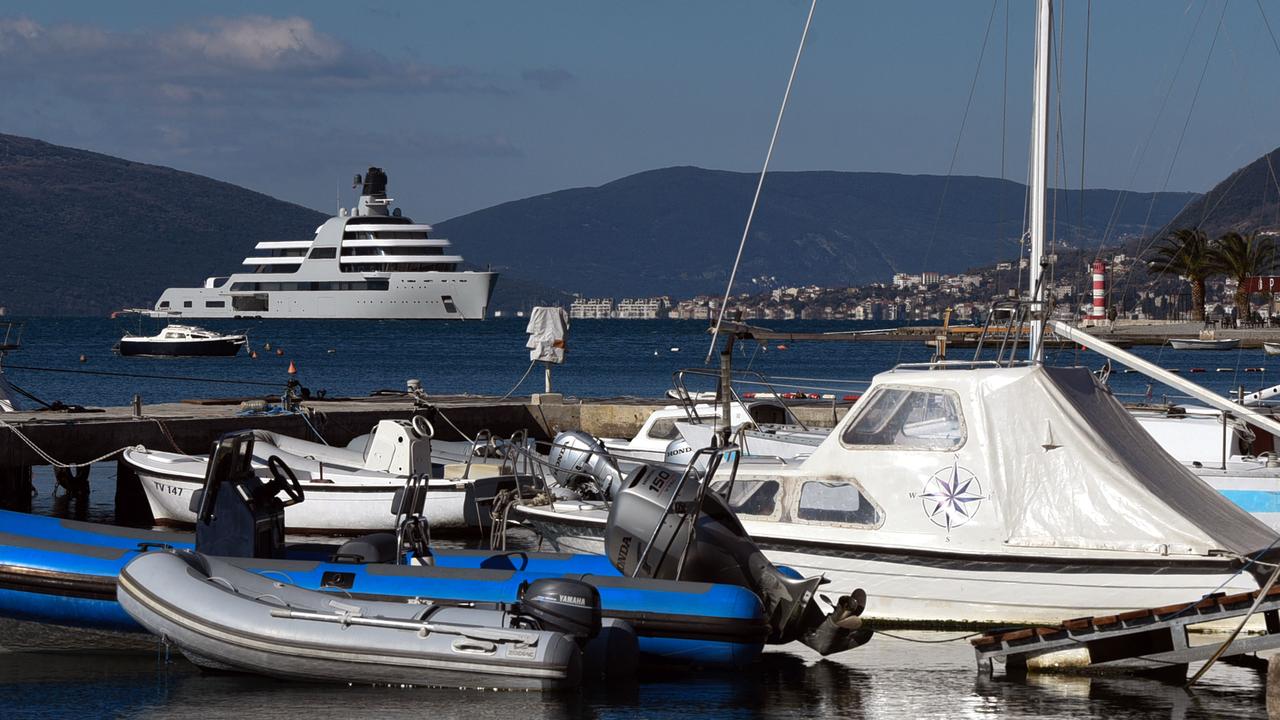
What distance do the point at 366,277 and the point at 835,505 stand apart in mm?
124011

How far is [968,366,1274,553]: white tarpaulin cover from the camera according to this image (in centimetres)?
1128

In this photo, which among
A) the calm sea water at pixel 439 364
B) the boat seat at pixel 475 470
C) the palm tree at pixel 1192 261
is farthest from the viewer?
the palm tree at pixel 1192 261

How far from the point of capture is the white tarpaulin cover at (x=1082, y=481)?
11281 millimetres

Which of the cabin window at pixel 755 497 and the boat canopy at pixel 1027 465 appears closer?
the boat canopy at pixel 1027 465

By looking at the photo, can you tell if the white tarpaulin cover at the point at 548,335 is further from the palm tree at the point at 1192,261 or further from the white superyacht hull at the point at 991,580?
the palm tree at the point at 1192,261

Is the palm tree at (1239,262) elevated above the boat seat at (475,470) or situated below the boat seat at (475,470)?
above

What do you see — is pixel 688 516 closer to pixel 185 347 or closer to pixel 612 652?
pixel 612 652

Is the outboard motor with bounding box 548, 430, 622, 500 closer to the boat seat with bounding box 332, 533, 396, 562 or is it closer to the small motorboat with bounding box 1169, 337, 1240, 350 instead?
the boat seat with bounding box 332, 533, 396, 562

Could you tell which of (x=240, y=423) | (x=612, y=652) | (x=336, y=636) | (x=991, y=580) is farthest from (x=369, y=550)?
(x=240, y=423)

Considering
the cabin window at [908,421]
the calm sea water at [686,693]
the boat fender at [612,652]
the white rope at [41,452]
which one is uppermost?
the cabin window at [908,421]

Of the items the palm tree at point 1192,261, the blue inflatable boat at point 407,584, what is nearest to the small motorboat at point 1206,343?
the blue inflatable boat at point 407,584

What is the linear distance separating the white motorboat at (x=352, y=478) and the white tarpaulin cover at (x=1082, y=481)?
6935mm

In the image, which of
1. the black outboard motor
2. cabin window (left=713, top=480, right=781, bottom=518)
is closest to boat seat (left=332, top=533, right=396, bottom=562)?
the black outboard motor

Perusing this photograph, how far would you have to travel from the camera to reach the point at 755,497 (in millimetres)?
12445
